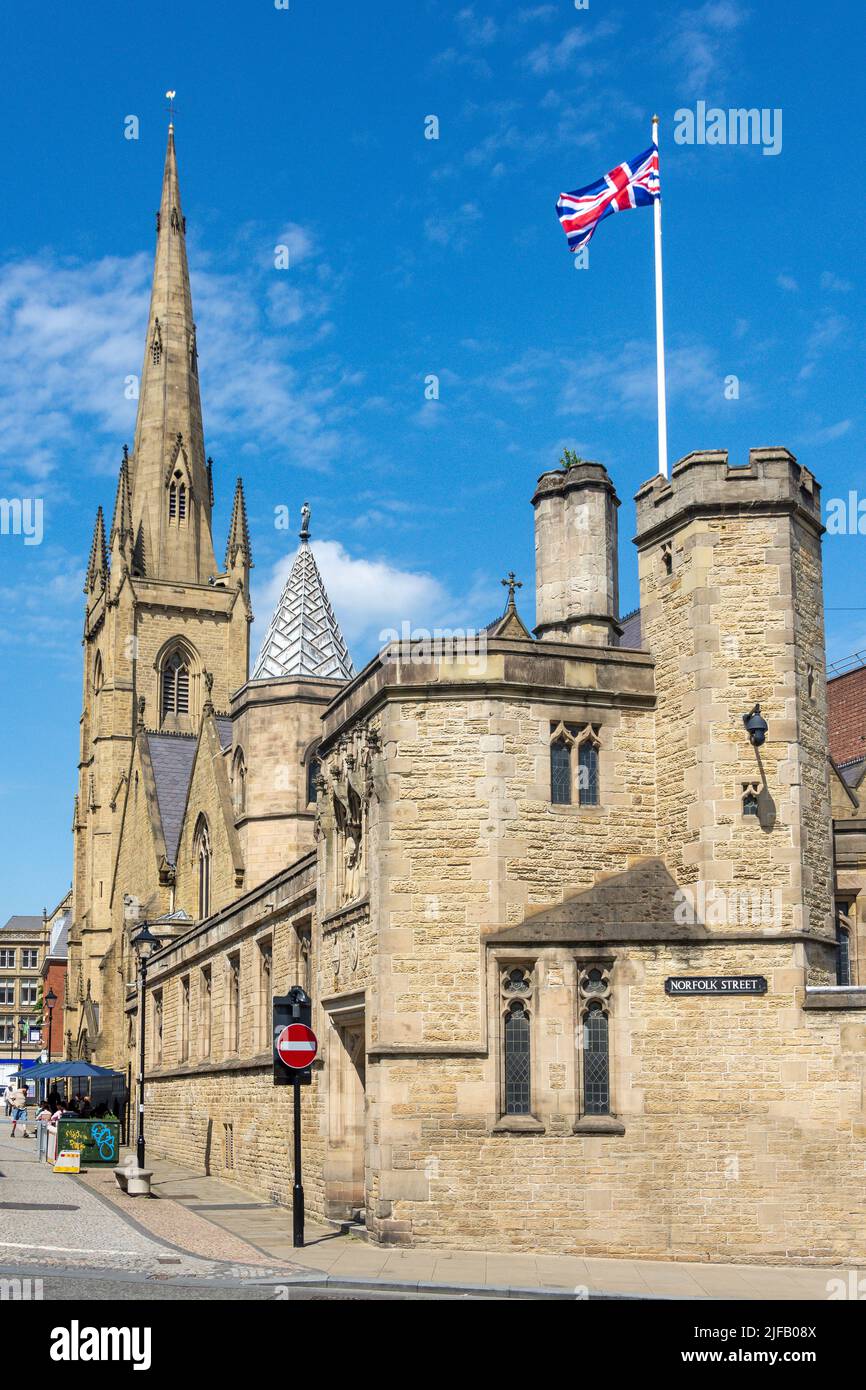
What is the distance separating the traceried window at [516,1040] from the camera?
1947 centimetres

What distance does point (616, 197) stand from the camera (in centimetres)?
2381

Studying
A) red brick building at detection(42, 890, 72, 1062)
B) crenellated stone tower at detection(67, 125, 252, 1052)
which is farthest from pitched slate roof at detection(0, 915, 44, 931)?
crenellated stone tower at detection(67, 125, 252, 1052)

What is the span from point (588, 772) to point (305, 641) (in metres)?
21.6

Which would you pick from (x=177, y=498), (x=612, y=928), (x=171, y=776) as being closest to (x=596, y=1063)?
(x=612, y=928)

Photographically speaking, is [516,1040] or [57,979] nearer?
[516,1040]

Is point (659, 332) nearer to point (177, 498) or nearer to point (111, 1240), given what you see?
point (111, 1240)

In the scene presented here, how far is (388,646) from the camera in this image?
67.9 ft

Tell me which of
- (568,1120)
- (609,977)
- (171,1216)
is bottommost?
(171,1216)

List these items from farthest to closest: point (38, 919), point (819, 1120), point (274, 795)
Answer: point (38, 919) < point (274, 795) < point (819, 1120)
